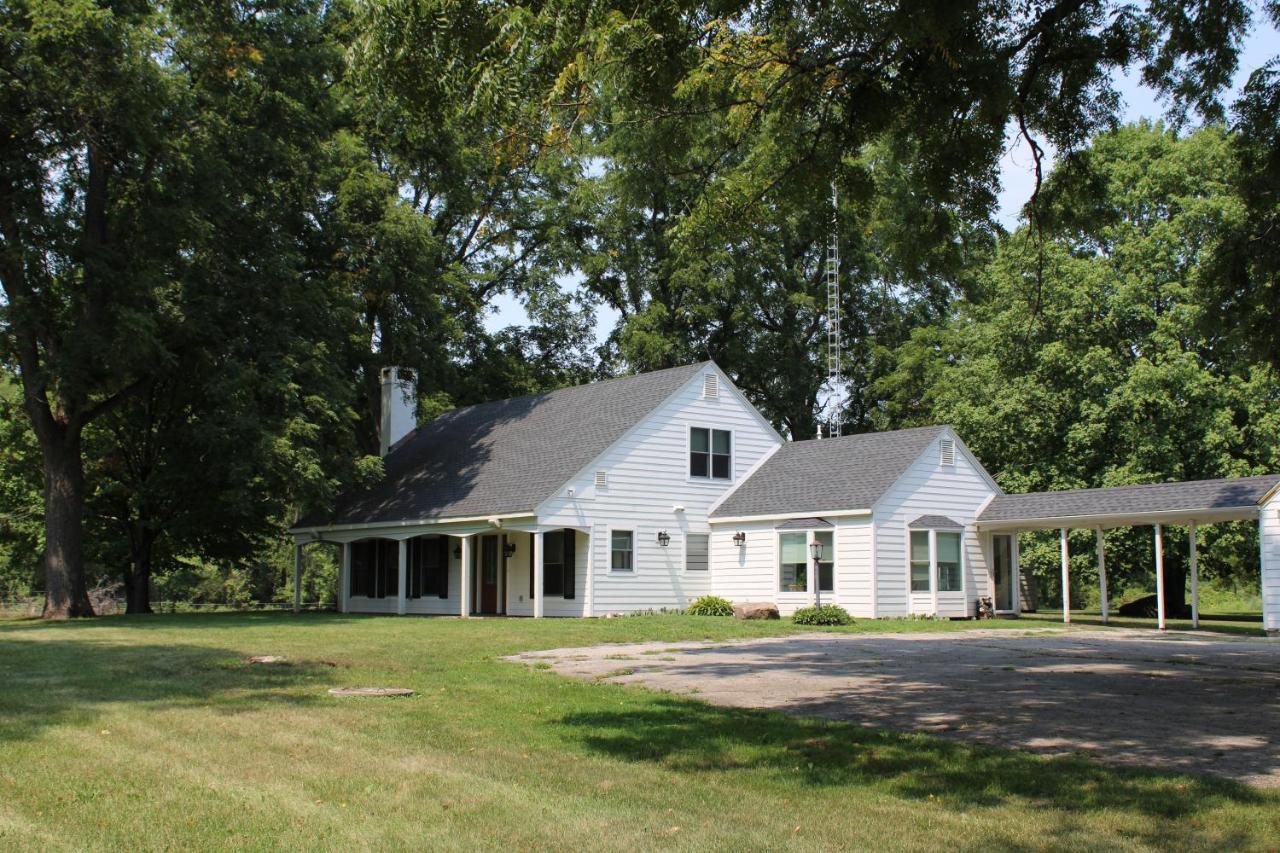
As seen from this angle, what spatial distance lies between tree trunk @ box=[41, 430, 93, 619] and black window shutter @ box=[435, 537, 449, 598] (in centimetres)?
831

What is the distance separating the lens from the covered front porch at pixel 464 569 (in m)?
26.8

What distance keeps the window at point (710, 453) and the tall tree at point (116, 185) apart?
1187 cm

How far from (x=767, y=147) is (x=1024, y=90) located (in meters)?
2.41

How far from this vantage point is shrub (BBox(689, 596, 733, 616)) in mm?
26969

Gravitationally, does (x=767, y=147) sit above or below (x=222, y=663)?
above

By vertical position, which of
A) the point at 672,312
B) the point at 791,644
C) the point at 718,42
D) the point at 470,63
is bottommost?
the point at 791,644

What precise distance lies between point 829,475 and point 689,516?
3666mm

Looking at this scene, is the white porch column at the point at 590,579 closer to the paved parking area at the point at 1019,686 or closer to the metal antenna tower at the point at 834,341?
the paved parking area at the point at 1019,686

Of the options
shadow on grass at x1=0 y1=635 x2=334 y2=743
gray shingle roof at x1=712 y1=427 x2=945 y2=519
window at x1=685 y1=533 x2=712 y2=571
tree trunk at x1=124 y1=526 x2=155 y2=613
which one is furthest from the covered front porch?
shadow on grass at x1=0 y1=635 x2=334 y2=743

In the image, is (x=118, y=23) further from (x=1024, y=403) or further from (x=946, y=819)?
(x=1024, y=403)

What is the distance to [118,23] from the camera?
22.7 m

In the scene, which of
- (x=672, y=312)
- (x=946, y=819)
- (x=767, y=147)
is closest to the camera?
(x=946, y=819)

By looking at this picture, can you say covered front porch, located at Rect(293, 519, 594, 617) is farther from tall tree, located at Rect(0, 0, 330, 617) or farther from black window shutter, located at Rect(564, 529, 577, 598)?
tall tree, located at Rect(0, 0, 330, 617)

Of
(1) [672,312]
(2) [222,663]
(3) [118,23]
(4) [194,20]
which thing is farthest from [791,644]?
(1) [672,312]
